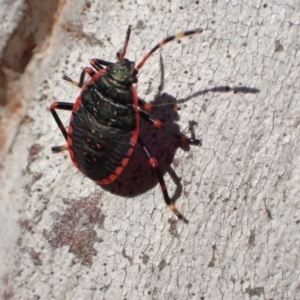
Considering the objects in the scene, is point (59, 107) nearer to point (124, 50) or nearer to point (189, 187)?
point (124, 50)

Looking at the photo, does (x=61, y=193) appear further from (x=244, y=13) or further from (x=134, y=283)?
(x=244, y=13)

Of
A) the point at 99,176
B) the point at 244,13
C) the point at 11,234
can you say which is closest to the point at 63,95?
the point at 99,176

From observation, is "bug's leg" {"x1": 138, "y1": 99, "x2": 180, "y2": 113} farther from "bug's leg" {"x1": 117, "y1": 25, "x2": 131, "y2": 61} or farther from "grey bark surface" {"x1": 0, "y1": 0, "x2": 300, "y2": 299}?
A: "bug's leg" {"x1": 117, "y1": 25, "x2": 131, "y2": 61}

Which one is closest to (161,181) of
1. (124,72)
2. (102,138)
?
(102,138)

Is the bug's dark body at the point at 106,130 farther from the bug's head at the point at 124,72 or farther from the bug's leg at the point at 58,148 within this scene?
the bug's leg at the point at 58,148

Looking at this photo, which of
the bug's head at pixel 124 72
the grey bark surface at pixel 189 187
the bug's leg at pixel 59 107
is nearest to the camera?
the grey bark surface at pixel 189 187

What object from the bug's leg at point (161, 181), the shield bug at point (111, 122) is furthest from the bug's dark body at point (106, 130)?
the bug's leg at point (161, 181)

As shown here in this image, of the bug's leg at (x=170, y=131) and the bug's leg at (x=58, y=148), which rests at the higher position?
the bug's leg at (x=170, y=131)
